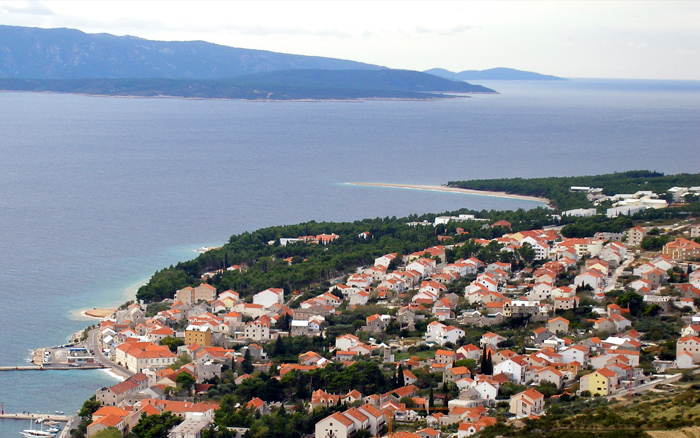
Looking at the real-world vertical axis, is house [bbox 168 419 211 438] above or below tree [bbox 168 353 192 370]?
above

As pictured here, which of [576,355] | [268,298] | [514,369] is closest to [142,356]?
[268,298]

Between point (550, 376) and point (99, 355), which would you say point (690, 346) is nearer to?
point (550, 376)

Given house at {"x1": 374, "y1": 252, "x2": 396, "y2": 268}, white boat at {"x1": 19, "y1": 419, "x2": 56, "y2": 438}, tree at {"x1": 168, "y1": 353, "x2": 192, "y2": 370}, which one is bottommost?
white boat at {"x1": 19, "y1": 419, "x2": 56, "y2": 438}

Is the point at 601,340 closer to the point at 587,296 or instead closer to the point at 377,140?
the point at 587,296

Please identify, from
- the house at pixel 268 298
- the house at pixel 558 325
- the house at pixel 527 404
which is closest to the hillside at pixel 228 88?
the house at pixel 268 298

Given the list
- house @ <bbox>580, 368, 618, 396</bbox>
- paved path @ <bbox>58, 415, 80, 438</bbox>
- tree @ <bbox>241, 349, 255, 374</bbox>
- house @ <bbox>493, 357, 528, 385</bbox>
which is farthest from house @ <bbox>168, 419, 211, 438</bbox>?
house @ <bbox>580, 368, 618, 396</bbox>

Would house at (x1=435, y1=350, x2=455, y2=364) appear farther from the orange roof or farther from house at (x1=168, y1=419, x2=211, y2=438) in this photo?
the orange roof
